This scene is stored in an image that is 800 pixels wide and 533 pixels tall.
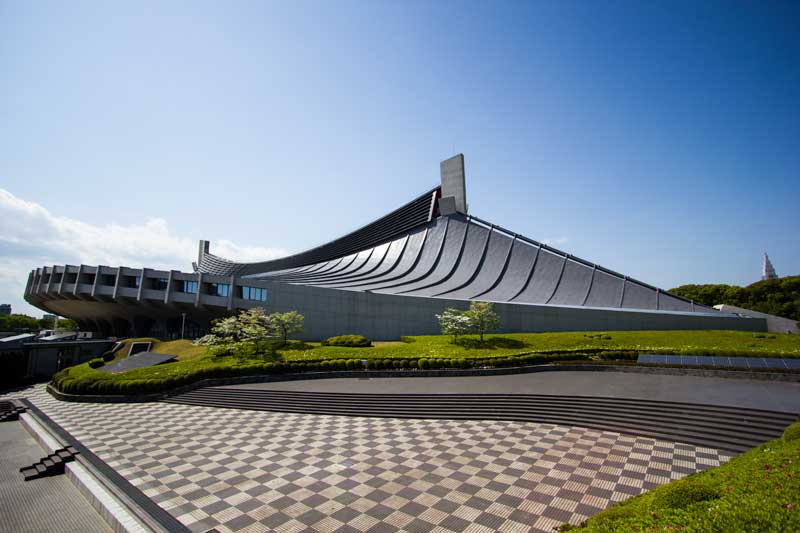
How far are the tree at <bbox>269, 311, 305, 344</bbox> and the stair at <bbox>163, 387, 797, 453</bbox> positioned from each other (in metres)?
7.86

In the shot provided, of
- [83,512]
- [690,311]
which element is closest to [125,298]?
[83,512]

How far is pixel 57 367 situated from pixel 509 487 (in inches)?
1451

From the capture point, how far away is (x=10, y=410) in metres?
17.7

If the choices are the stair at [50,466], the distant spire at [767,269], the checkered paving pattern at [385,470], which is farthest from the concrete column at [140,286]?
the distant spire at [767,269]

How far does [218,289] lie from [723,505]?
Answer: 33.3 metres

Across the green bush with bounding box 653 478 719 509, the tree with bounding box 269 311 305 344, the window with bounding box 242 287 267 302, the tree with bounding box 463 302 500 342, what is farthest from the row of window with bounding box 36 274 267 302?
the green bush with bounding box 653 478 719 509

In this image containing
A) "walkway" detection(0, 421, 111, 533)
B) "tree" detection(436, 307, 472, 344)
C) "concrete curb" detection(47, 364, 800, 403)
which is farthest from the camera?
"tree" detection(436, 307, 472, 344)

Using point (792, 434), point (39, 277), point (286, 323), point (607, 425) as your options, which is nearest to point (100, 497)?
point (607, 425)

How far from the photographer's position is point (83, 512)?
26.2 ft

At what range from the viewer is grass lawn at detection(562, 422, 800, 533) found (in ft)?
14.7

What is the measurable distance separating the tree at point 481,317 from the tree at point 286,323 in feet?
38.0

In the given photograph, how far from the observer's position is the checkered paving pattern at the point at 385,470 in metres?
6.98

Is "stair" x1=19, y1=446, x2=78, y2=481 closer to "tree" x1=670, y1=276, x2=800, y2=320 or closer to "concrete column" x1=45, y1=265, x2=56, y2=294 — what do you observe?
"concrete column" x1=45, y1=265, x2=56, y2=294

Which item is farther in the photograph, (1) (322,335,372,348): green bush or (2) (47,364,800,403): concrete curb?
(1) (322,335,372,348): green bush
